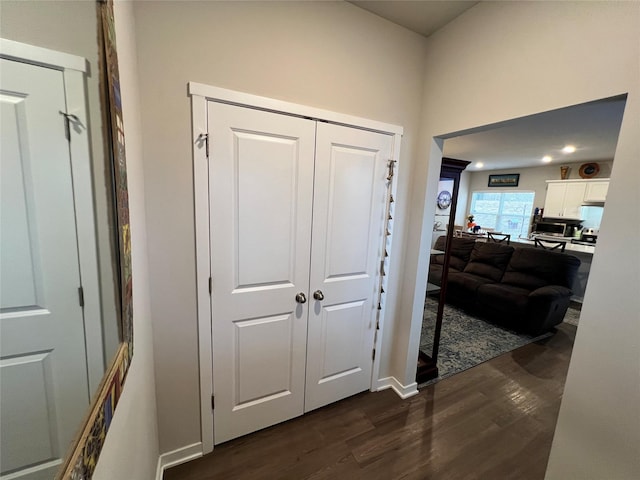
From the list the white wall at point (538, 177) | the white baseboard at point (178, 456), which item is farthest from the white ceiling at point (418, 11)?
A: the white wall at point (538, 177)

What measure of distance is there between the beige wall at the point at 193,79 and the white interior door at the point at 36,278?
0.90 metres

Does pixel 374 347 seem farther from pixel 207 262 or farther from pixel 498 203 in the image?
pixel 498 203

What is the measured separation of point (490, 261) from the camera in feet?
14.1

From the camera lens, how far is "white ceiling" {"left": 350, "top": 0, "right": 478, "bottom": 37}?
5.04 feet

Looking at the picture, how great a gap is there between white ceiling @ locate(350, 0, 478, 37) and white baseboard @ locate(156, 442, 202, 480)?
2839mm

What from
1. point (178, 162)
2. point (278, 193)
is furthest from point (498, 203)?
point (178, 162)

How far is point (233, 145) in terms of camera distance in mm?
1383

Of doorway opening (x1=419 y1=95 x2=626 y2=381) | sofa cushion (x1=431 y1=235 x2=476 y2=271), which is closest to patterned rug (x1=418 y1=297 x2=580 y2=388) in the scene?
doorway opening (x1=419 y1=95 x2=626 y2=381)

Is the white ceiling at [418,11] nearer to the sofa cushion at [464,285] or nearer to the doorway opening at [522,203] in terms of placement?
the doorway opening at [522,203]

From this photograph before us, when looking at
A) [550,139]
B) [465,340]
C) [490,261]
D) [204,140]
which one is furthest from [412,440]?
[550,139]

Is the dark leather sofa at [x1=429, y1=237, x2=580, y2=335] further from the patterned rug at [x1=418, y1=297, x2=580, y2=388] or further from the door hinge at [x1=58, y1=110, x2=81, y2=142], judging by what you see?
the door hinge at [x1=58, y1=110, x2=81, y2=142]

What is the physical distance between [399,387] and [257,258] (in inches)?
65.2

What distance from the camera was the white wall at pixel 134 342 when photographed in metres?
0.78

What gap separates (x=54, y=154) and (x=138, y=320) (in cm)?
85
